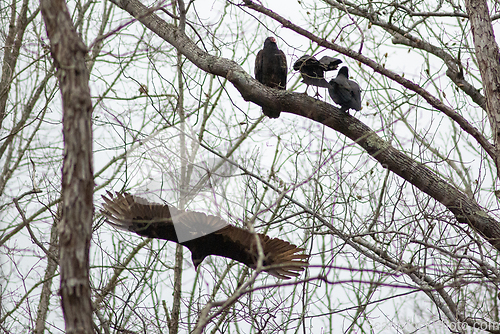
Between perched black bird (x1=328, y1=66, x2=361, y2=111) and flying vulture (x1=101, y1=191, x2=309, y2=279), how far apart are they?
99 cm

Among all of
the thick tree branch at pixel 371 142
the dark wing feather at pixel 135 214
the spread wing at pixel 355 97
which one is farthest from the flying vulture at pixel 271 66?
the dark wing feather at pixel 135 214

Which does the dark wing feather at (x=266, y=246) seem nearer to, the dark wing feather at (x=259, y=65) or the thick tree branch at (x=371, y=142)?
the thick tree branch at (x=371, y=142)

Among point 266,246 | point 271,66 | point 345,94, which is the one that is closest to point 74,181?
point 266,246

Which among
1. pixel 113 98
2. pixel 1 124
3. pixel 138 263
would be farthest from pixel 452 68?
pixel 1 124

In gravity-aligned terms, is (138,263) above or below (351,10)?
below

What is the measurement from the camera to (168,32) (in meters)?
3.51

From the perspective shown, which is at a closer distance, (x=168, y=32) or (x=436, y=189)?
(x=436, y=189)

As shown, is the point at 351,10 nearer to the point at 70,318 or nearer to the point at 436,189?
the point at 436,189

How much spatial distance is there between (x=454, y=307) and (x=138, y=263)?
273 cm

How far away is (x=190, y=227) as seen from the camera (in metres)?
2.95

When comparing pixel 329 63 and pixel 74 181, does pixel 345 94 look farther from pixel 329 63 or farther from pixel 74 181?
pixel 74 181

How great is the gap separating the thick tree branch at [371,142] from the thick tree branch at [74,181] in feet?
4.14

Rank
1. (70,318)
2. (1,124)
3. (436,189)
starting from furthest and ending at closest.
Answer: (1,124) < (436,189) < (70,318)

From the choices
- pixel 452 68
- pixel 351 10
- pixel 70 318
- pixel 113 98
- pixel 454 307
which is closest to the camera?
pixel 70 318
